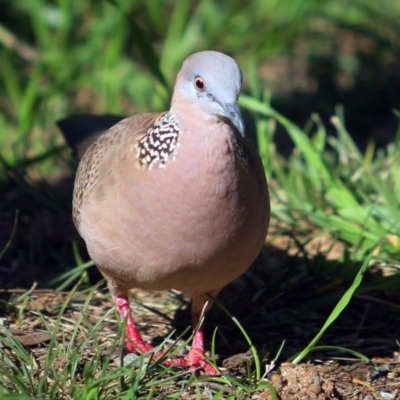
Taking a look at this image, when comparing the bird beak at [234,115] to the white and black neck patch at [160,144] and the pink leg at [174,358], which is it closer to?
the white and black neck patch at [160,144]

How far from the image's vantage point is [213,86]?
285 centimetres

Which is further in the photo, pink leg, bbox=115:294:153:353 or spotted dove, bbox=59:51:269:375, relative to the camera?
pink leg, bbox=115:294:153:353


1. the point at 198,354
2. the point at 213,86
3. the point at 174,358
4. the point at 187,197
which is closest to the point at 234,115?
the point at 213,86

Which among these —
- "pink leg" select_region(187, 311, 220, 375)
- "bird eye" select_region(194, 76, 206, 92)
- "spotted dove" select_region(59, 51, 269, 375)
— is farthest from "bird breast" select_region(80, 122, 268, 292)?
"pink leg" select_region(187, 311, 220, 375)

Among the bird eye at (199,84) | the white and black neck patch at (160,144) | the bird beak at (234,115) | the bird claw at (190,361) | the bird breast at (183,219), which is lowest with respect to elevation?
the bird claw at (190,361)

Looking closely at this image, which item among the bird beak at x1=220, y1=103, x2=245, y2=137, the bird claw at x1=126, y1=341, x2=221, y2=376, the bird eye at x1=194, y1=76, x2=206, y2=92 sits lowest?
the bird claw at x1=126, y1=341, x2=221, y2=376

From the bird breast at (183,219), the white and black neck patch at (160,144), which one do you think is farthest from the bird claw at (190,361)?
the white and black neck patch at (160,144)

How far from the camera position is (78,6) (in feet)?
22.0

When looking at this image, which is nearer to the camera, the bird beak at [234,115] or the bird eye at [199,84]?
the bird beak at [234,115]

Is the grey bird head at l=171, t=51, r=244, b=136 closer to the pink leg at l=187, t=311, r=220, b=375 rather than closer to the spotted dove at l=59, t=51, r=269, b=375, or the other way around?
the spotted dove at l=59, t=51, r=269, b=375

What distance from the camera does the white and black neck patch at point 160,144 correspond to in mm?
2945

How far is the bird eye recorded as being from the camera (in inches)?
114

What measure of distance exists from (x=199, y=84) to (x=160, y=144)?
254 millimetres

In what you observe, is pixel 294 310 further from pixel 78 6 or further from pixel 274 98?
pixel 78 6
